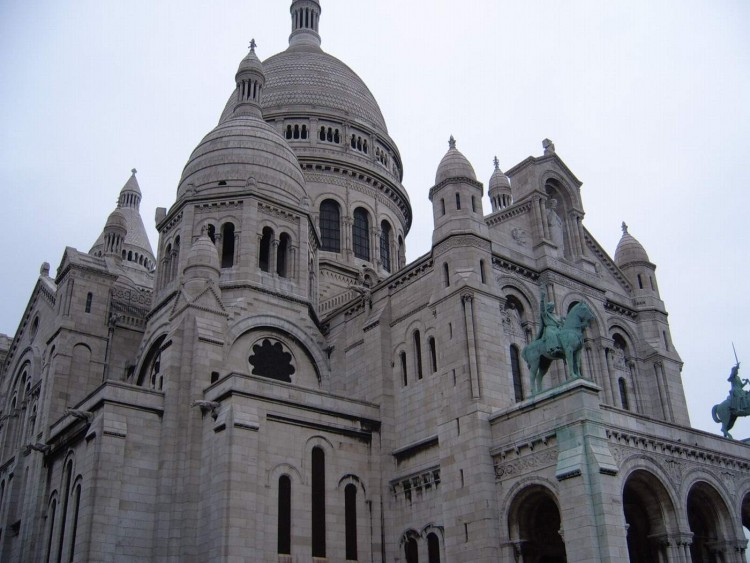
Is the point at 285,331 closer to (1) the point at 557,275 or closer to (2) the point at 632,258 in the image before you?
(1) the point at 557,275

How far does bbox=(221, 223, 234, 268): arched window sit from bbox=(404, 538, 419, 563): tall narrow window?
645 inches

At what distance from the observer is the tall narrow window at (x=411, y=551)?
33.4 meters

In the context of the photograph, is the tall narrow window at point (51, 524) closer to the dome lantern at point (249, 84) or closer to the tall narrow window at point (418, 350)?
the tall narrow window at point (418, 350)

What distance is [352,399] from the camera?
3609 cm

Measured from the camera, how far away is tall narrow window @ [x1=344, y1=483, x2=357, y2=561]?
110 ft

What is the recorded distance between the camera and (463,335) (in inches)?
1313

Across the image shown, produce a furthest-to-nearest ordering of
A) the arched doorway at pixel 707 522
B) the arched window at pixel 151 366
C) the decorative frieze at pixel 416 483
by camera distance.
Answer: the arched window at pixel 151 366, the decorative frieze at pixel 416 483, the arched doorway at pixel 707 522

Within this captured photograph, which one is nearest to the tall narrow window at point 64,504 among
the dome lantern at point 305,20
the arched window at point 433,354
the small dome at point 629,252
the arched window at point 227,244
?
the arched window at point 227,244

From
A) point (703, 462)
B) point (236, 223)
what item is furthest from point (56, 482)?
point (703, 462)

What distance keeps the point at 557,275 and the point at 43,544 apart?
85.5 feet

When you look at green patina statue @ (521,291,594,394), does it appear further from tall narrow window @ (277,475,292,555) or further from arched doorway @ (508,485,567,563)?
tall narrow window @ (277,475,292,555)

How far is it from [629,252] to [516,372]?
13.7 m

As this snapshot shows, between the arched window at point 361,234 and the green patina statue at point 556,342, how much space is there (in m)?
25.2

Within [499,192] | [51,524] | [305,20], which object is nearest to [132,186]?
[305,20]
